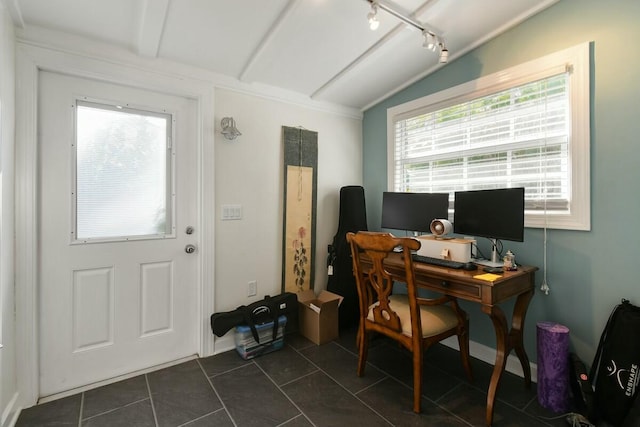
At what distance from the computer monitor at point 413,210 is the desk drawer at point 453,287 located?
0.58 metres

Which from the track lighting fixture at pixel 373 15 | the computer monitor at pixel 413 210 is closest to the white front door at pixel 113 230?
the track lighting fixture at pixel 373 15

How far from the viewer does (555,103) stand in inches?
74.9

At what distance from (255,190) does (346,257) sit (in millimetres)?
1054

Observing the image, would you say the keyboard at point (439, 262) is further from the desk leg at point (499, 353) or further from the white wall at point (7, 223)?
the white wall at point (7, 223)

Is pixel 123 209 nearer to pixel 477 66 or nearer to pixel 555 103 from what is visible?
pixel 477 66

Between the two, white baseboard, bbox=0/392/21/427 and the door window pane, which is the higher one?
the door window pane

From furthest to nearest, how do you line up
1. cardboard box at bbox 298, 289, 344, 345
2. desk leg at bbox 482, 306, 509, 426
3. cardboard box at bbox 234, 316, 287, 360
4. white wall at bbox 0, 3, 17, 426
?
cardboard box at bbox 298, 289, 344, 345 < cardboard box at bbox 234, 316, 287, 360 < desk leg at bbox 482, 306, 509, 426 < white wall at bbox 0, 3, 17, 426

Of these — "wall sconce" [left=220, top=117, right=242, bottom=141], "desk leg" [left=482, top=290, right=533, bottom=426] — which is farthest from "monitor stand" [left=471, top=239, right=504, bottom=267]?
"wall sconce" [left=220, top=117, right=242, bottom=141]

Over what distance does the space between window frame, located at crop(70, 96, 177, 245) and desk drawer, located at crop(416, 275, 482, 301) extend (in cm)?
183

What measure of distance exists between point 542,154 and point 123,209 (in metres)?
2.88

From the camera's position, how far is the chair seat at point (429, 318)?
5.75 ft

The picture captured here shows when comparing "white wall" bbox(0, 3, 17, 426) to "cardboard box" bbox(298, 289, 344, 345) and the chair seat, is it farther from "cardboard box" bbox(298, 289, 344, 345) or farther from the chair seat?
the chair seat

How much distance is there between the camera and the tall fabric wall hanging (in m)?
2.70

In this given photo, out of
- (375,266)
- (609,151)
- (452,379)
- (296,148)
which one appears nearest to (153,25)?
(296,148)
